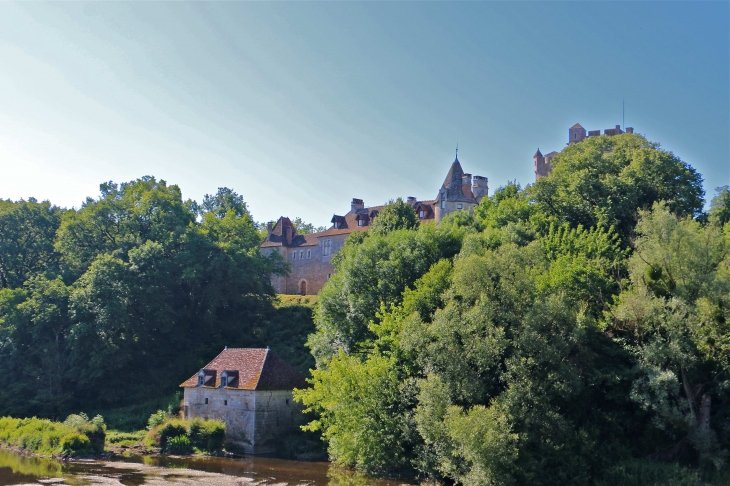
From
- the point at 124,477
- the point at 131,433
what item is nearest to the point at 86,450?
the point at 131,433

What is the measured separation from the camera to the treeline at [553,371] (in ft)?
75.7

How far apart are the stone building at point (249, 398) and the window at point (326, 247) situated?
30145mm

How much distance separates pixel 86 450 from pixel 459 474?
1992 cm

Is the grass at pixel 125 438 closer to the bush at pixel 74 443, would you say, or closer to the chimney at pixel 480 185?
the bush at pixel 74 443

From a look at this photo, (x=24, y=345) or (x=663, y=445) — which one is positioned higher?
(x=24, y=345)

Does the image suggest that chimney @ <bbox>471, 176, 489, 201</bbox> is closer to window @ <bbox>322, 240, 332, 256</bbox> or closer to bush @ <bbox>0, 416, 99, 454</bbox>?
window @ <bbox>322, 240, 332, 256</bbox>

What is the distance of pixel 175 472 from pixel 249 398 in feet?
20.1

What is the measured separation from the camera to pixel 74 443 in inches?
1314

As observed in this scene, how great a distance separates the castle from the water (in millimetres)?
32420

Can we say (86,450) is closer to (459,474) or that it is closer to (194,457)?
(194,457)

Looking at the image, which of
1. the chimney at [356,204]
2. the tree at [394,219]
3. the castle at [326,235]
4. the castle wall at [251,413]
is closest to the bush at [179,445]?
the castle wall at [251,413]

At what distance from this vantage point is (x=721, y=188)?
3606 cm

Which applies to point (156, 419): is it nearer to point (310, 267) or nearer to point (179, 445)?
point (179, 445)

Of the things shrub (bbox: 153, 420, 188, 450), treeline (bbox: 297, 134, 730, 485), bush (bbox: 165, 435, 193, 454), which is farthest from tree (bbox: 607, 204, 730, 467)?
shrub (bbox: 153, 420, 188, 450)
